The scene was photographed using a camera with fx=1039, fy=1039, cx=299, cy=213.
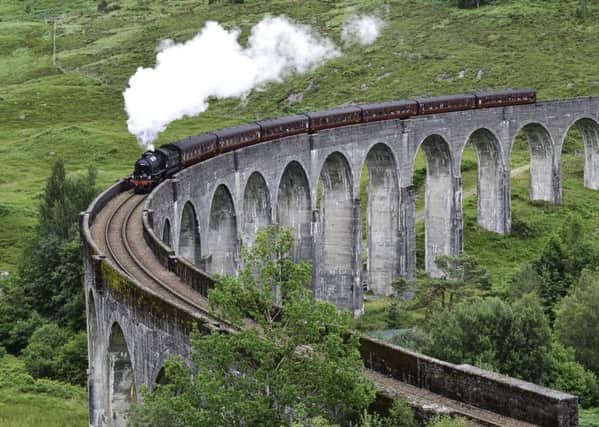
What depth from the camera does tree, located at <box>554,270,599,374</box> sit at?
38.5m

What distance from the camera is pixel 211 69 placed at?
68.9 metres

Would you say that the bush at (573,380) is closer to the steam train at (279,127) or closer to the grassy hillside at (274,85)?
the steam train at (279,127)

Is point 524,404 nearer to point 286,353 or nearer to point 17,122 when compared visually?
point 286,353

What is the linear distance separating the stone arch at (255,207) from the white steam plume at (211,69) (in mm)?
6017

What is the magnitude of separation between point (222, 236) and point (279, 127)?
853 centimetres

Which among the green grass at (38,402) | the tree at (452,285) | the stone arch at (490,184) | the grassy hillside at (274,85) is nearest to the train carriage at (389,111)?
the stone arch at (490,184)

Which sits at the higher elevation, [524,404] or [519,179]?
[519,179]

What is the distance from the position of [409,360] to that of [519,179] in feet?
203

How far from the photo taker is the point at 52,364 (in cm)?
4906

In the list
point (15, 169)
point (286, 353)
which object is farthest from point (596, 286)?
point (15, 169)

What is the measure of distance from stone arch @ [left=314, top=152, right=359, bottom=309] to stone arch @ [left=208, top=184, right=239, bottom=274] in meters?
10.1

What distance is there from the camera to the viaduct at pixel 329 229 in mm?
24000

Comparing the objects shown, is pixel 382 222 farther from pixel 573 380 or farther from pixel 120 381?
pixel 120 381

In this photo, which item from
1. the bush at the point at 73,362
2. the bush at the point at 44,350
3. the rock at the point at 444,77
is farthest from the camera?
the rock at the point at 444,77
